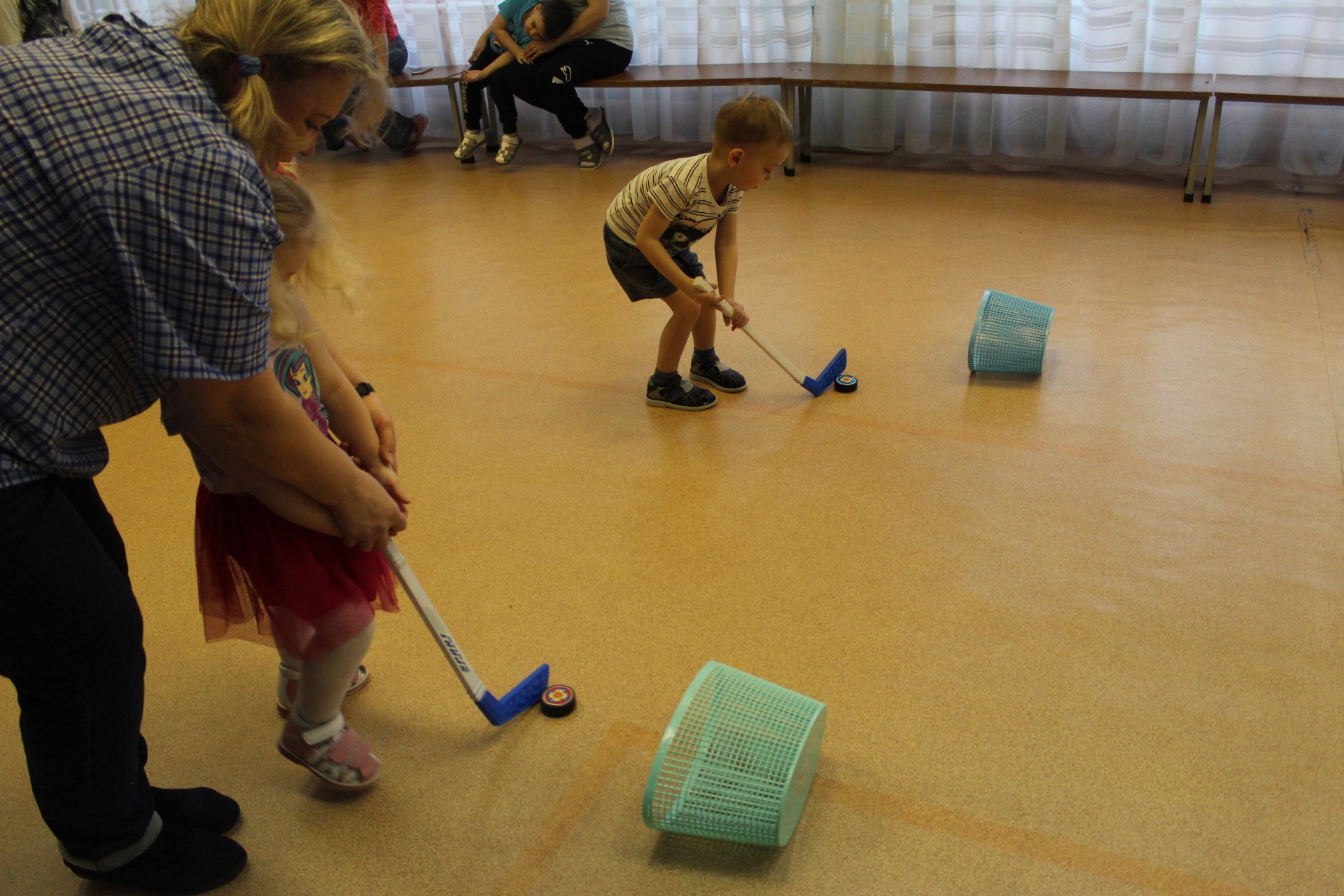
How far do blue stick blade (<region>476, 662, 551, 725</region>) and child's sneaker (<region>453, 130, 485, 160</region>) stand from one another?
4203mm

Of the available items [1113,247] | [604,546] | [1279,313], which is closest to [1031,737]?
[604,546]

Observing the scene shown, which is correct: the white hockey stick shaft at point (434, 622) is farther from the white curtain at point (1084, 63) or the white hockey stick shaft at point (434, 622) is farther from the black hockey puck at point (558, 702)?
the white curtain at point (1084, 63)

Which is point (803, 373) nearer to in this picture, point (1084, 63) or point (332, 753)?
point (332, 753)

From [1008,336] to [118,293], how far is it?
2.20m

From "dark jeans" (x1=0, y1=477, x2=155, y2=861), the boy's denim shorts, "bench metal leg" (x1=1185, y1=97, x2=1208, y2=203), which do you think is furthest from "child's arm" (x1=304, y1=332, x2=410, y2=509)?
"bench metal leg" (x1=1185, y1=97, x2=1208, y2=203)

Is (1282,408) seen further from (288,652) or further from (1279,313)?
(288,652)

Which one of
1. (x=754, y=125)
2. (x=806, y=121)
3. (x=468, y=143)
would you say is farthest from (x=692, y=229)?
(x=468, y=143)

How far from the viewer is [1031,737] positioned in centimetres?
156

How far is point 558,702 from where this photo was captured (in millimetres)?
1643

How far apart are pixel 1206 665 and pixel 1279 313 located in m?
1.76

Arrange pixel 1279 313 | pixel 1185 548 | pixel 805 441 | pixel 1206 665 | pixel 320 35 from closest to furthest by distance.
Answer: pixel 320 35 < pixel 1206 665 < pixel 1185 548 < pixel 805 441 < pixel 1279 313

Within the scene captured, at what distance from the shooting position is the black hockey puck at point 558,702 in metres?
1.64

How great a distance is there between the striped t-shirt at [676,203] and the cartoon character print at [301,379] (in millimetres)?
1211

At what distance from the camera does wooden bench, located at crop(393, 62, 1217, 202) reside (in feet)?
13.3
